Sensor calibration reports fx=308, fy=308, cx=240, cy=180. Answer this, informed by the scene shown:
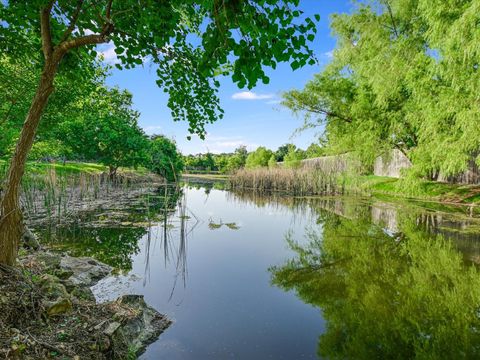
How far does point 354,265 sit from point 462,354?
2.47 m

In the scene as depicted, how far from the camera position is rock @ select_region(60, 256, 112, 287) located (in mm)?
4078

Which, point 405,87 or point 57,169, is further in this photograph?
point 57,169

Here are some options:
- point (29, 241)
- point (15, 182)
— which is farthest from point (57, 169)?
point (15, 182)

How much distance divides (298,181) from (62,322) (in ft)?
53.5

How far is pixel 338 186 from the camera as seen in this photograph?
58.3 feet

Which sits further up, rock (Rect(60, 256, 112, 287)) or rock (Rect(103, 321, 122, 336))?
rock (Rect(103, 321, 122, 336))

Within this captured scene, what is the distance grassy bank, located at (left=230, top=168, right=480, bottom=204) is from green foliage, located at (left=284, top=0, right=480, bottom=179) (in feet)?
4.63

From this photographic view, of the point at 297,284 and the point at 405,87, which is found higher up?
the point at 405,87

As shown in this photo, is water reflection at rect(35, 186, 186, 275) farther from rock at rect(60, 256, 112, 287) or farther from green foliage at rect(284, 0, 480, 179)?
green foliage at rect(284, 0, 480, 179)

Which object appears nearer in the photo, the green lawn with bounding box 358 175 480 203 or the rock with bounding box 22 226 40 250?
the rock with bounding box 22 226 40 250

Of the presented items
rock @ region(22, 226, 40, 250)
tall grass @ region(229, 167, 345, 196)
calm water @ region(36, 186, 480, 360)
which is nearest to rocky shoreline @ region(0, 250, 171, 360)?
calm water @ region(36, 186, 480, 360)

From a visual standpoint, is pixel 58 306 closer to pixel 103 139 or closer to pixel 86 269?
pixel 86 269

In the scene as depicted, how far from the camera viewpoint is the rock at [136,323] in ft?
8.70

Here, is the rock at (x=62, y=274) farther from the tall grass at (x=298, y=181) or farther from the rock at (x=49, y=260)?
the tall grass at (x=298, y=181)
